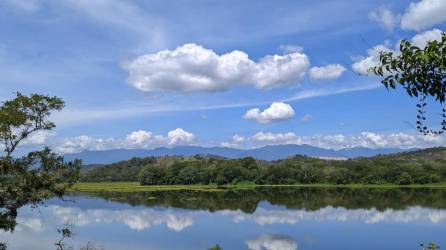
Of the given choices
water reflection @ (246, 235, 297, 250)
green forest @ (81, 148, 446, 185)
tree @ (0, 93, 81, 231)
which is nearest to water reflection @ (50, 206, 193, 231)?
water reflection @ (246, 235, 297, 250)

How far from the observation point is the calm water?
140 ft

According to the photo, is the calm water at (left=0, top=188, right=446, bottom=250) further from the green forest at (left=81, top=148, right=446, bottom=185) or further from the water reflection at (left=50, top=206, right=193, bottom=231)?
the green forest at (left=81, top=148, right=446, bottom=185)

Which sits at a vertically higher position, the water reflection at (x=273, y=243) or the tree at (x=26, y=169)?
the tree at (x=26, y=169)

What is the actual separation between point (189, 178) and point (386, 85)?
5505 inches

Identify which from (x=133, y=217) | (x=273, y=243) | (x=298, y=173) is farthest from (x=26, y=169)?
(x=298, y=173)

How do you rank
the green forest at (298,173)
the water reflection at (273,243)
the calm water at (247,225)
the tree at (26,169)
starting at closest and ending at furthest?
the tree at (26,169), the water reflection at (273,243), the calm water at (247,225), the green forest at (298,173)

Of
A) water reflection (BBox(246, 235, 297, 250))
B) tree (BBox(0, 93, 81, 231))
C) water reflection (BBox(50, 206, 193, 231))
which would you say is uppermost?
tree (BBox(0, 93, 81, 231))

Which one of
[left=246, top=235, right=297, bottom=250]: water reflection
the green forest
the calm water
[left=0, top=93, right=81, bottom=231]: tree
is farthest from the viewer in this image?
the green forest

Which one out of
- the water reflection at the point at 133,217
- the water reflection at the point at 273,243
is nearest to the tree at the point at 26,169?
the water reflection at the point at 273,243

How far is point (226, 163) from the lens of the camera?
149m

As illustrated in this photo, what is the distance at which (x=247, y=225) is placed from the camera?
53500mm

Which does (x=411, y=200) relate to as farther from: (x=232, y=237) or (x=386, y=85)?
(x=386, y=85)

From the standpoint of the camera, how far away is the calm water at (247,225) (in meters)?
42.5

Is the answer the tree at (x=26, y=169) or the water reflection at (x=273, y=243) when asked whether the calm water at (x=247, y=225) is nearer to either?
the water reflection at (x=273, y=243)
